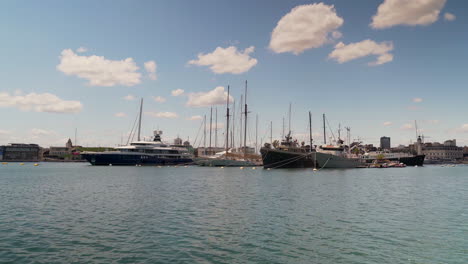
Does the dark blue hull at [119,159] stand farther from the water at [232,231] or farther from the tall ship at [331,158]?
the water at [232,231]

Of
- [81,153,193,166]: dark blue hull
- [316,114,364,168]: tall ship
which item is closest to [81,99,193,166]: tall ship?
[81,153,193,166]: dark blue hull

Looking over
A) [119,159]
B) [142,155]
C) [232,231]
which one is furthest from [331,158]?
[232,231]

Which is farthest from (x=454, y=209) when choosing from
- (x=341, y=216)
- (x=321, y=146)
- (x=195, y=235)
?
(x=321, y=146)

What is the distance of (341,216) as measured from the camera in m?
24.2

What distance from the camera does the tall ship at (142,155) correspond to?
133m

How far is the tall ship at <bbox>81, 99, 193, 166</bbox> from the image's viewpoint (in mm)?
133250

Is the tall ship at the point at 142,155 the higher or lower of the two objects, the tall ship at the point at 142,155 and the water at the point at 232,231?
the higher

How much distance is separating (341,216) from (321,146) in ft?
293

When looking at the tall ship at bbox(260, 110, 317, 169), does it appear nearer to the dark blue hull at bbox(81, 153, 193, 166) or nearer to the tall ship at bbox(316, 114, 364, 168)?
the tall ship at bbox(316, 114, 364, 168)

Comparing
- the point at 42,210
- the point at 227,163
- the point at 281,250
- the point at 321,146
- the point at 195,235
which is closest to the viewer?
the point at 281,250

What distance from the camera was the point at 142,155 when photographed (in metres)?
137

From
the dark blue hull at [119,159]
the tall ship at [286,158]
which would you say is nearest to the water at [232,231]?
the tall ship at [286,158]

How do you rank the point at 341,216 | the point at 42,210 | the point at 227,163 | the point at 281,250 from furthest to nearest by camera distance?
the point at 227,163 < the point at 42,210 < the point at 341,216 < the point at 281,250

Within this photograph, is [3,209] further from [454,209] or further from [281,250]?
[454,209]
